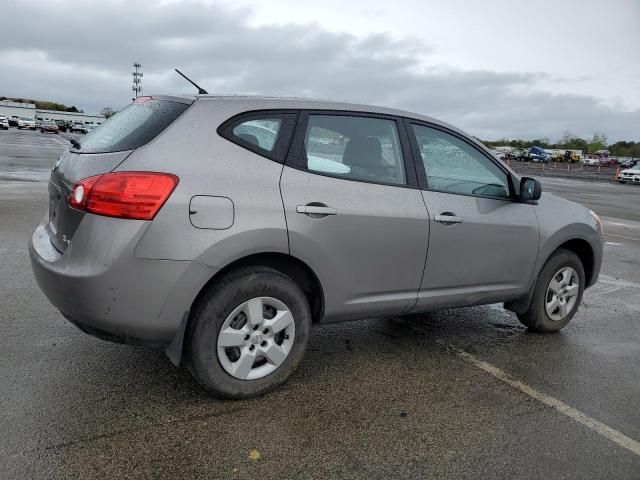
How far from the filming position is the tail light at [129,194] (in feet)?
9.18

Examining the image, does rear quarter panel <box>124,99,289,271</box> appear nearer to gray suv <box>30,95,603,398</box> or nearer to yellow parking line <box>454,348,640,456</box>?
gray suv <box>30,95,603,398</box>

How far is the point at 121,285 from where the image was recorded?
2807mm

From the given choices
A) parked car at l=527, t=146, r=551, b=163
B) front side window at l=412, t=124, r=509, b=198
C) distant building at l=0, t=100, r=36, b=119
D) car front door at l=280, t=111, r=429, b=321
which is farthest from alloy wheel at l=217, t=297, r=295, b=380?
distant building at l=0, t=100, r=36, b=119

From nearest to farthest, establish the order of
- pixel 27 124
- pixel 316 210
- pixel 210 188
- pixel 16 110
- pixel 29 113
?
pixel 210 188, pixel 316 210, pixel 27 124, pixel 16 110, pixel 29 113

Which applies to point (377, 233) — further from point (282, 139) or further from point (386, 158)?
point (282, 139)

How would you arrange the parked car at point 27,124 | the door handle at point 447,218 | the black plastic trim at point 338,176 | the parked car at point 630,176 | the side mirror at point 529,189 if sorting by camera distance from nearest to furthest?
the black plastic trim at point 338,176
the door handle at point 447,218
the side mirror at point 529,189
the parked car at point 630,176
the parked car at point 27,124

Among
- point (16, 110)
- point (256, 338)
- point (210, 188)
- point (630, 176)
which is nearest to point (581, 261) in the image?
point (256, 338)

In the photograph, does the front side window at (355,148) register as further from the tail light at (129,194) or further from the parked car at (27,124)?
the parked car at (27,124)

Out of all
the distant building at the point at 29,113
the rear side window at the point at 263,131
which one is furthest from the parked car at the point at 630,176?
the distant building at the point at 29,113

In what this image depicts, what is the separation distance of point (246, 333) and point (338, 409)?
0.70m

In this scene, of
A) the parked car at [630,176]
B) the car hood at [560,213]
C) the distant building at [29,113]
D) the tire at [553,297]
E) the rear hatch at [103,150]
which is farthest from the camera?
the distant building at [29,113]

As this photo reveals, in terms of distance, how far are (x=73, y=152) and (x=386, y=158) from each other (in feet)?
6.52

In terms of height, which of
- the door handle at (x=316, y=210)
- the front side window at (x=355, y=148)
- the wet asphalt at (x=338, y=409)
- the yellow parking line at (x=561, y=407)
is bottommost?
the wet asphalt at (x=338, y=409)

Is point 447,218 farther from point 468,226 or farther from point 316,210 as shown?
point 316,210
